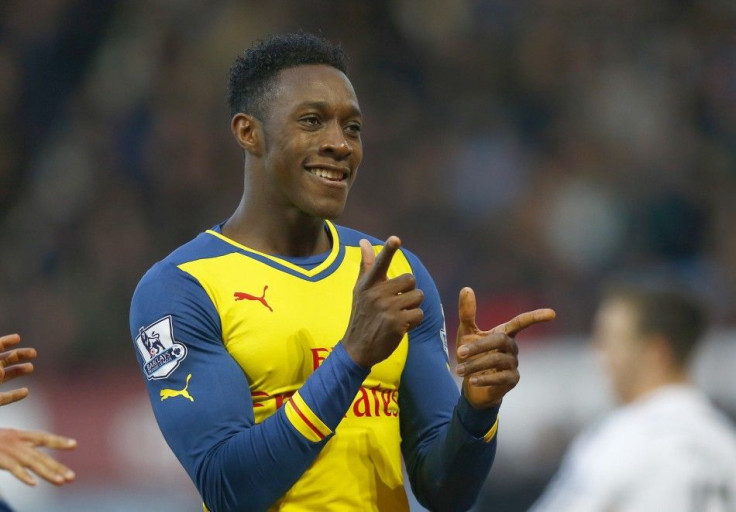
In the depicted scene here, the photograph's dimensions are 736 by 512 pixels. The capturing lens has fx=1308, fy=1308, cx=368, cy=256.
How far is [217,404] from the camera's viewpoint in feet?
11.1

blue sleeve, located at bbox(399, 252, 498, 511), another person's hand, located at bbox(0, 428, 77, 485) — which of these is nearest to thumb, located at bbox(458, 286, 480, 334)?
blue sleeve, located at bbox(399, 252, 498, 511)

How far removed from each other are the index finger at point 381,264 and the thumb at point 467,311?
29 centimetres

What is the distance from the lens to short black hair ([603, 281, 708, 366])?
479 centimetres

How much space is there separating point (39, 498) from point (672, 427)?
14.8 feet

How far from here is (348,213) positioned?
31.3 feet

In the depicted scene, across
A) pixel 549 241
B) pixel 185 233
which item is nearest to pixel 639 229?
pixel 549 241

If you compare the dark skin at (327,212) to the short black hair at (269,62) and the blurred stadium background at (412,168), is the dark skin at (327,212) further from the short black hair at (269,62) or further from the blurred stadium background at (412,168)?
the blurred stadium background at (412,168)

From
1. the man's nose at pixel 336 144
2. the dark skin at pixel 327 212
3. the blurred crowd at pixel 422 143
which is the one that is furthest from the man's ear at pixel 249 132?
the blurred crowd at pixel 422 143

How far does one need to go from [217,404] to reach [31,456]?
1.65 ft

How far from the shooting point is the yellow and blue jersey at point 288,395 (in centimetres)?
328

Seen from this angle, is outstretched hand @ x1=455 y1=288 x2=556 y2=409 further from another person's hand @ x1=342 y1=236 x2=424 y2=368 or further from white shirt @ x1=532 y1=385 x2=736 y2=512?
white shirt @ x1=532 y1=385 x2=736 y2=512

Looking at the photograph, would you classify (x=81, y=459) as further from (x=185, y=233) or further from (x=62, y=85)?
(x=62, y=85)

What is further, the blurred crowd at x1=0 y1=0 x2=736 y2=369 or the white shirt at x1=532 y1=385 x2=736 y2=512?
the blurred crowd at x1=0 y1=0 x2=736 y2=369

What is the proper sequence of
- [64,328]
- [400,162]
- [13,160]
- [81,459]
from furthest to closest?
[13,160] < [400,162] < [64,328] < [81,459]
